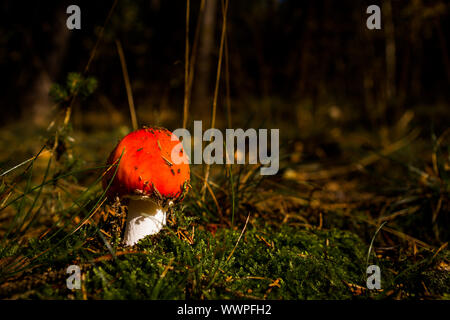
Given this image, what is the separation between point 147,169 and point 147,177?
0.03m

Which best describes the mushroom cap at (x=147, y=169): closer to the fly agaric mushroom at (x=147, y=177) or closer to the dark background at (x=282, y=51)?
the fly agaric mushroom at (x=147, y=177)

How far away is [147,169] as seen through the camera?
3.18 feet

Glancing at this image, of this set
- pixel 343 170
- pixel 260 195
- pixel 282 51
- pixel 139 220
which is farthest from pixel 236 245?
pixel 282 51

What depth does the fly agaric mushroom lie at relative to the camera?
97 cm

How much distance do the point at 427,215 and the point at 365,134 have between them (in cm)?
256

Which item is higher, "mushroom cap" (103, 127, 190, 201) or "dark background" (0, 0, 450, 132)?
"dark background" (0, 0, 450, 132)

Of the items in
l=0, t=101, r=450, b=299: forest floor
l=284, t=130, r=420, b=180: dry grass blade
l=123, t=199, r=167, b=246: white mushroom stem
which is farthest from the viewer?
l=284, t=130, r=420, b=180: dry grass blade

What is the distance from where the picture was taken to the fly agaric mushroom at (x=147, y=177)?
0.97 meters

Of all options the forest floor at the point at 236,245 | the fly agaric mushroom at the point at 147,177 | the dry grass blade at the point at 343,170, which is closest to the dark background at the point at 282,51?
the dry grass blade at the point at 343,170

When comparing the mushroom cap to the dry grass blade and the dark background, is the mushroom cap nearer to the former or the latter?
the dry grass blade

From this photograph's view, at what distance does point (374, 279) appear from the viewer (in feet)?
3.33

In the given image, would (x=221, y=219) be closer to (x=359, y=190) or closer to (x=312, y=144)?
(x=359, y=190)

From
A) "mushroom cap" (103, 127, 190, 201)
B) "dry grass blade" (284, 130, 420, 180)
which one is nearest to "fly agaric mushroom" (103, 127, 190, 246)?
"mushroom cap" (103, 127, 190, 201)
